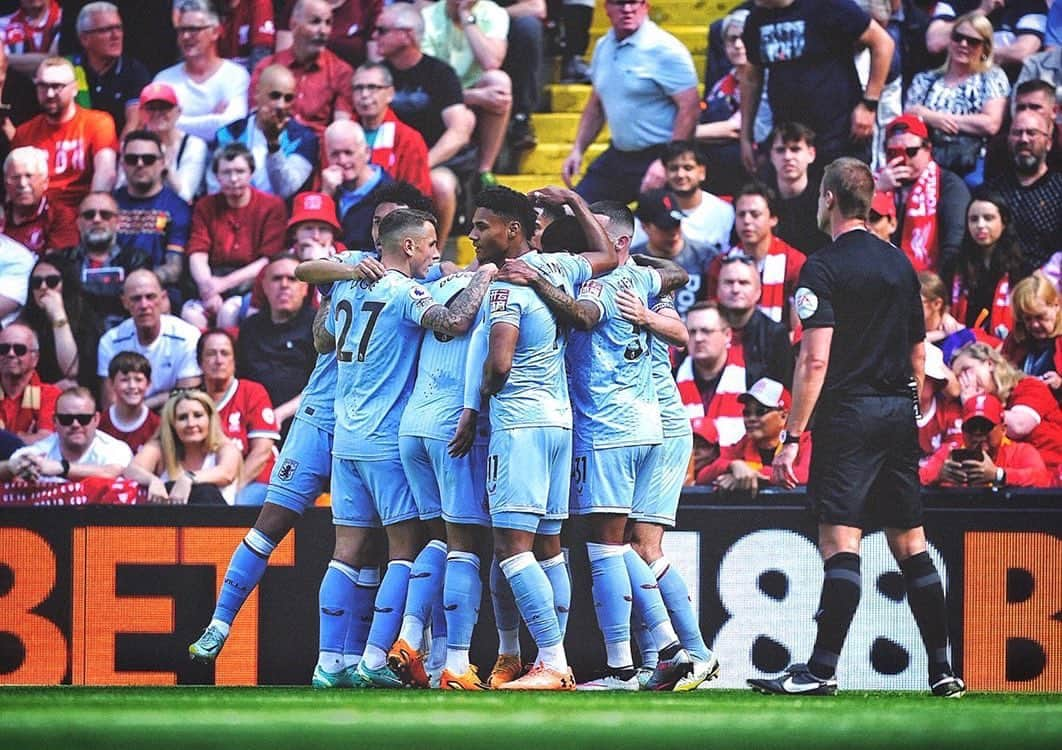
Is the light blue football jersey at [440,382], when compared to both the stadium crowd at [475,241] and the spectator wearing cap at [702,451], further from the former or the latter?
the spectator wearing cap at [702,451]

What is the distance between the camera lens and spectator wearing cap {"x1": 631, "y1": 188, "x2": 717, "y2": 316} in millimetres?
11234

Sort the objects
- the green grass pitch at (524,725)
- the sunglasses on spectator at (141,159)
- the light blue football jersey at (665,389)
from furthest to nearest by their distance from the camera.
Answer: the sunglasses on spectator at (141,159) → the light blue football jersey at (665,389) → the green grass pitch at (524,725)

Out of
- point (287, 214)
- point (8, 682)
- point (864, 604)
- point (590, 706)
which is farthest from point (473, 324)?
point (287, 214)

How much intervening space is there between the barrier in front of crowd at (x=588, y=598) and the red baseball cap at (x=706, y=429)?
0.83 metres

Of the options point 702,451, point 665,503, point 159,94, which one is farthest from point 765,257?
point 159,94

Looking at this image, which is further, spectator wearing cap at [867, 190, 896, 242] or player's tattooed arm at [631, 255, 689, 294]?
spectator wearing cap at [867, 190, 896, 242]

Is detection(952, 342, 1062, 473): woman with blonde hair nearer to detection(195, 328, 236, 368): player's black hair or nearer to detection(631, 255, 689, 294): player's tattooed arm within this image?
detection(631, 255, 689, 294): player's tattooed arm

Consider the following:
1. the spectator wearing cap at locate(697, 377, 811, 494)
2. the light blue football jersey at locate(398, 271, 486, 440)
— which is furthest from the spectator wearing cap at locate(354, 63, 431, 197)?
the light blue football jersey at locate(398, 271, 486, 440)

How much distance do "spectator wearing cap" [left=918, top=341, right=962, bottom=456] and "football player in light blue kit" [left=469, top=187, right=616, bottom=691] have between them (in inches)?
109

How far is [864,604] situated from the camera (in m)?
9.39

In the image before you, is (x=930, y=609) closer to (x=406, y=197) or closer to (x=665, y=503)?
(x=665, y=503)

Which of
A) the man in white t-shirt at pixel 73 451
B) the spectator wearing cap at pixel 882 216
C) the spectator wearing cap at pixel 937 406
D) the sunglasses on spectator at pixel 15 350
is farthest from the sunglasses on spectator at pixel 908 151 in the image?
the sunglasses on spectator at pixel 15 350

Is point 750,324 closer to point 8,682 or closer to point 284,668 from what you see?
point 284,668

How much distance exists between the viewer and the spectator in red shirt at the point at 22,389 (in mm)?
11305
